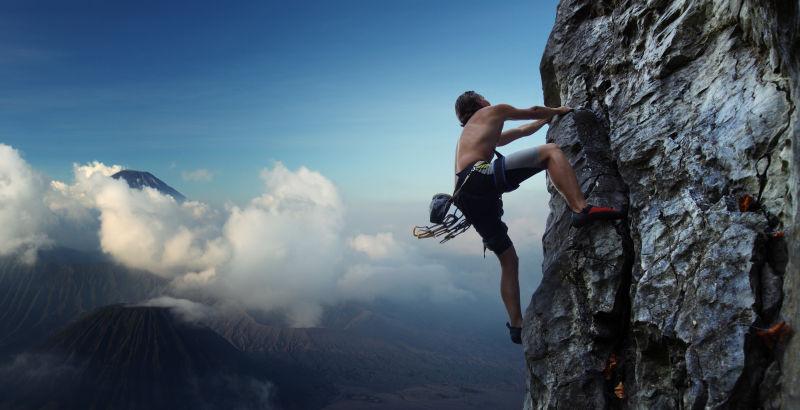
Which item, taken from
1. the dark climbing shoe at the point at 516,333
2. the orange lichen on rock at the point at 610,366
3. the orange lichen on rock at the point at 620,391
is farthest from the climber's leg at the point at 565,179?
the dark climbing shoe at the point at 516,333

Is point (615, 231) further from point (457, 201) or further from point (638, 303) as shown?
point (457, 201)

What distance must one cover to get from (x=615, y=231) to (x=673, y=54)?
9.61ft

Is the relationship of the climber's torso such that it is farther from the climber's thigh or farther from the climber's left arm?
the climber's left arm

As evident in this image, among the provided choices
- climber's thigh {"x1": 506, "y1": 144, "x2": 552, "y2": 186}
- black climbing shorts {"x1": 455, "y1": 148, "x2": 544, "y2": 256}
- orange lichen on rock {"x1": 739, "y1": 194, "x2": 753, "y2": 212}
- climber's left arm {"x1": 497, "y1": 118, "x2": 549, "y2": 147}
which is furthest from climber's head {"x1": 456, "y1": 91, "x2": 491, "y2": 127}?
orange lichen on rock {"x1": 739, "y1": 194, "x2": 753, "y2": 212}

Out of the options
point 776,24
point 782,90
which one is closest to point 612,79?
point 782,90

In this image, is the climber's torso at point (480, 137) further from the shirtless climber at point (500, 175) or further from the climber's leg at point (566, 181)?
the climber's leg at point (566, 181)

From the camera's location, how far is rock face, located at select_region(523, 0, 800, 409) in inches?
171

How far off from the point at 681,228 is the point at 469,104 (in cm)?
395

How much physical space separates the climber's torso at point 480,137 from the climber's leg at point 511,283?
6.08 feet

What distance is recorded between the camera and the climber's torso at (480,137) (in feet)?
24.5

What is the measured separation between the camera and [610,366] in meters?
6.11

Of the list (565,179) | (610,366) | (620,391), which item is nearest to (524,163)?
(565,179)

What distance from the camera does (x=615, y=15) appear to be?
9.28 m

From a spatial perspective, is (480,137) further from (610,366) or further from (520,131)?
(610,366)
